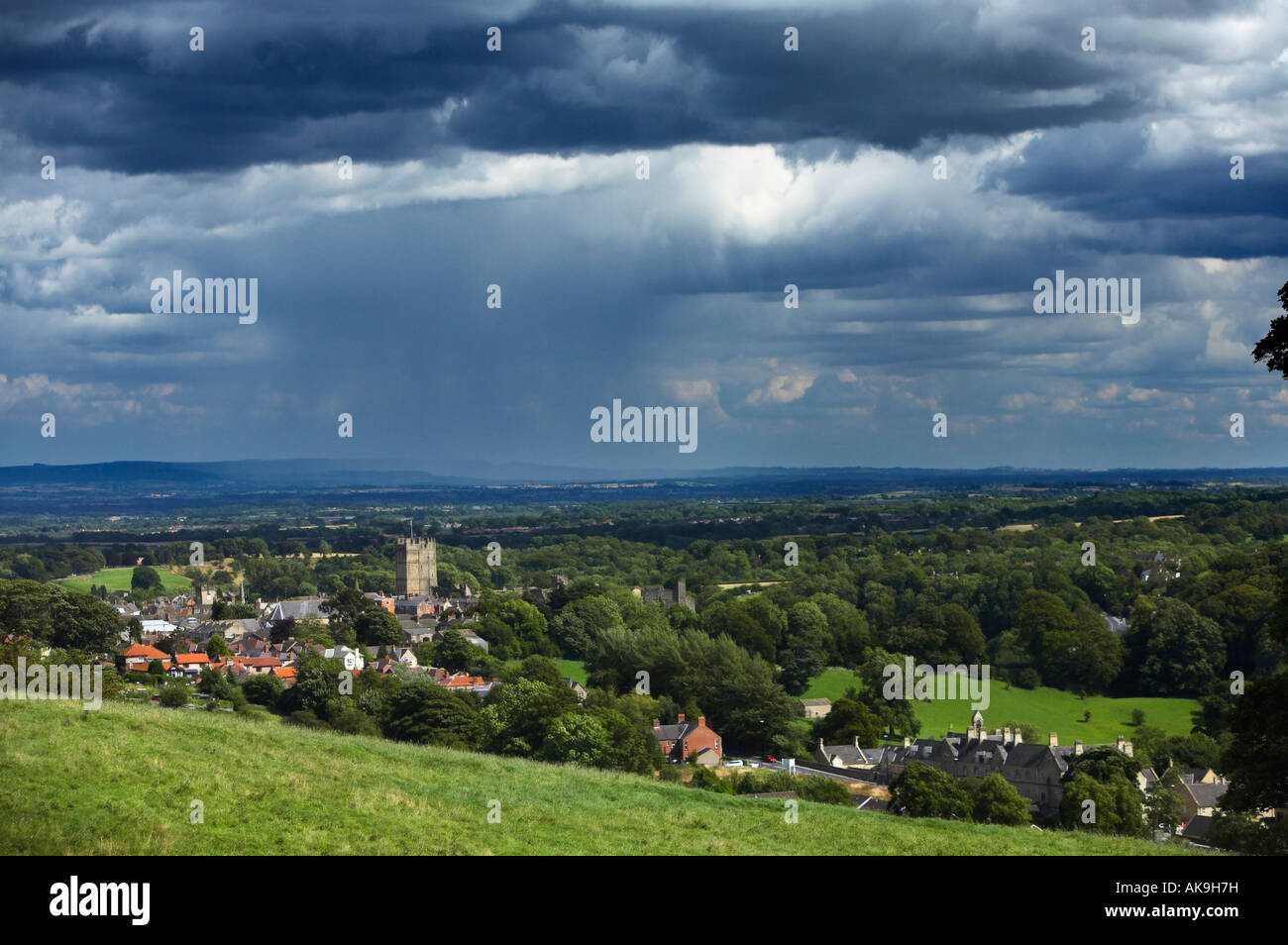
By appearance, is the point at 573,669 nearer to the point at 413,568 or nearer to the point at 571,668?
the point at 571,668

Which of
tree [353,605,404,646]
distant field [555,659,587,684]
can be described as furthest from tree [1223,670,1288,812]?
tree [353,605,404,646]

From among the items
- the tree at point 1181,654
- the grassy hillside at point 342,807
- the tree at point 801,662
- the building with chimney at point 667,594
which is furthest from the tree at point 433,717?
the building with chimney at point 667,594

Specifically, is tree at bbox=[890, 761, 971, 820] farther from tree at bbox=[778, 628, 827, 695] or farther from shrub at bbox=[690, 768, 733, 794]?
tree at bbox=[778, 628, 827, 695]

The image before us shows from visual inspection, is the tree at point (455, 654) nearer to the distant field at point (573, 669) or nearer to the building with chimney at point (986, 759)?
the distant field at point (573, 669)

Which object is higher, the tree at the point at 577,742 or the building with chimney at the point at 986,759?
the tree at the point at 577,742

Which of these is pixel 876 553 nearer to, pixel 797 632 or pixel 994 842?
pixel 797 632
